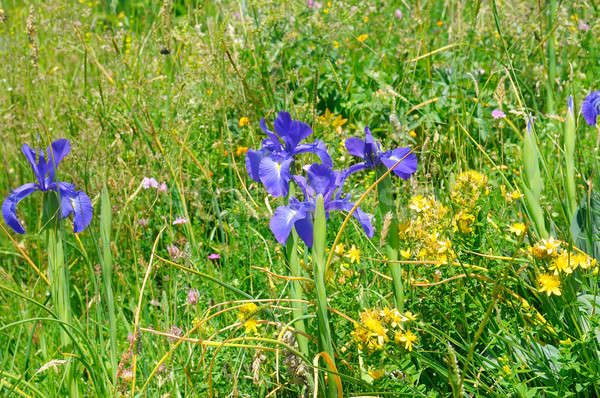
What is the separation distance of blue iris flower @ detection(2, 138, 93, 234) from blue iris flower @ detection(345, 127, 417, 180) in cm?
66

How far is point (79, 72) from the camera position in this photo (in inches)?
146

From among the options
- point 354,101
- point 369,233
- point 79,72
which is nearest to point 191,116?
point 354,101

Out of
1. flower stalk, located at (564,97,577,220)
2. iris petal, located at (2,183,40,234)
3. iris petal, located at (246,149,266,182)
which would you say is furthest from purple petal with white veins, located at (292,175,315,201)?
flower stalk, located at (564,97,577,220)

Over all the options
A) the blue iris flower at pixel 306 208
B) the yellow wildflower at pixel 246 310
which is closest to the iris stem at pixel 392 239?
the blue iris flower at pixel 306 208

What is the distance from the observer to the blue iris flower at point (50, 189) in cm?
144

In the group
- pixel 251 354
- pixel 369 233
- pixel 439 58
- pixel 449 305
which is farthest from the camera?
pixel 439 58

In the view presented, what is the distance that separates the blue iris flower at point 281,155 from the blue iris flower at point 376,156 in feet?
0.35

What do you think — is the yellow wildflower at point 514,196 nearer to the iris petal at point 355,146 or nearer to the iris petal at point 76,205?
the iris petal at point 355,146

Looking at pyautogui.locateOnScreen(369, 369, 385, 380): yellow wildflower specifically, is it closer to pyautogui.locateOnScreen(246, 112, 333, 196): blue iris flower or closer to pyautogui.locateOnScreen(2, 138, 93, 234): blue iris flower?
Answer: pyautogui.locateOnScreen(246, 112, 333, 196): blue iris flower

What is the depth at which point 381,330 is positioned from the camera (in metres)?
1.29

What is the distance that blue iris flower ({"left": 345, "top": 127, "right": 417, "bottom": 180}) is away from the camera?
59.2 inches

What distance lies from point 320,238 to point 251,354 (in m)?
0.59

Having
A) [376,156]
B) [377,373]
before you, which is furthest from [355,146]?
[377,373]

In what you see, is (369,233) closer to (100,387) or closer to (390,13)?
(100,387)
